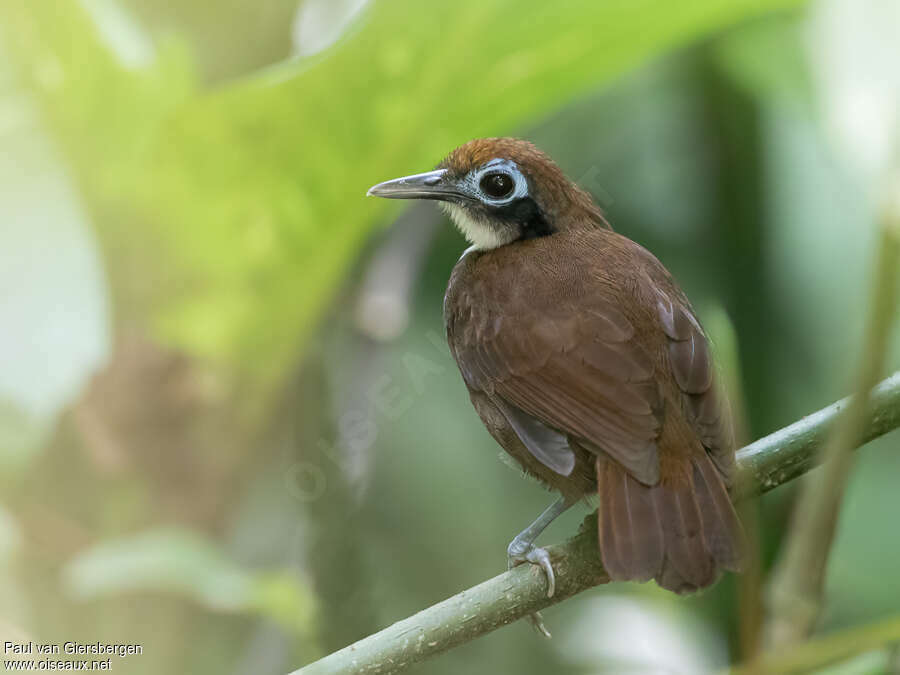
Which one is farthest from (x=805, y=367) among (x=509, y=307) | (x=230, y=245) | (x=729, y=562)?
(x=230, y=245)

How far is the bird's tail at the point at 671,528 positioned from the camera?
201cm

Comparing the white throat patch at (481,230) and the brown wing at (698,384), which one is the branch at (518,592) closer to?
the brown wing at (698,384)

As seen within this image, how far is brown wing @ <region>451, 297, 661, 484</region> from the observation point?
7.55 ft

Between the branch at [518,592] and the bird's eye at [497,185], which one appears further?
the bird's eye at [497,185]

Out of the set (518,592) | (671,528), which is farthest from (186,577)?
(671,528)

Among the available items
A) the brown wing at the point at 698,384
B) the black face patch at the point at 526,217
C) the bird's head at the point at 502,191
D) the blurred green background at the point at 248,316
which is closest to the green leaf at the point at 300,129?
the blurred green background at the point at 248,316

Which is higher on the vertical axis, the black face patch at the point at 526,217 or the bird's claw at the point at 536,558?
the black face patch at the point at 526,217

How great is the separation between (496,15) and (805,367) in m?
1.55

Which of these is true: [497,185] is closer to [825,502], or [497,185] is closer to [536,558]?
[536,558]

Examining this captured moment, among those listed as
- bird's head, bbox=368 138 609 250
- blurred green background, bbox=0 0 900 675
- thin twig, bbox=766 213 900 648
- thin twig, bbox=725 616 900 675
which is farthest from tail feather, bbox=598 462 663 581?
thin twig, bbox=766 213 900 648

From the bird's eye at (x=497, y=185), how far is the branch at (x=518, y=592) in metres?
1.01

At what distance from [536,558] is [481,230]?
40.5 inches

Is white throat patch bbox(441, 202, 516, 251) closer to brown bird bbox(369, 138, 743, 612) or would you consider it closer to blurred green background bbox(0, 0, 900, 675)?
brown bird bbox(369, 138, 743, 612)

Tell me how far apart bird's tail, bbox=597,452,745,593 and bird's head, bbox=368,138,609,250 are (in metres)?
0.72
